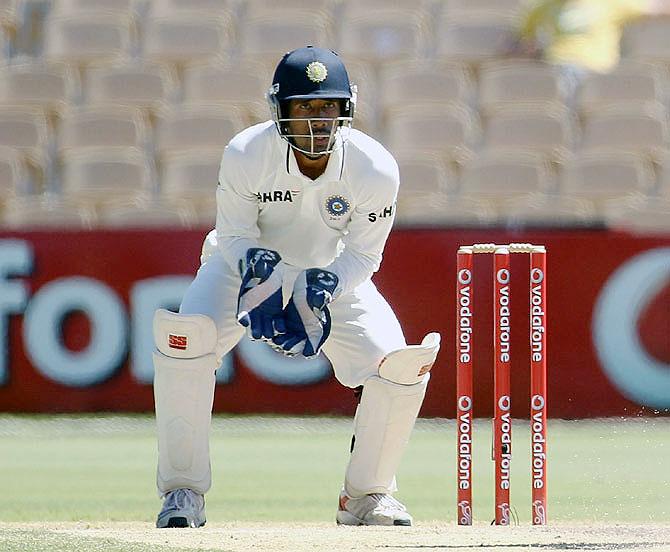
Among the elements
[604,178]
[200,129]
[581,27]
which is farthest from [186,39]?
[604,178]

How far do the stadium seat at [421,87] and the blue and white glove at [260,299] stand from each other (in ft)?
18.7

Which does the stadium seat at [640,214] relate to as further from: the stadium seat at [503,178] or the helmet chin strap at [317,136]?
the helmet chin strap at [317,136]

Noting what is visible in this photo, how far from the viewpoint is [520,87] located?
10133 millimetres

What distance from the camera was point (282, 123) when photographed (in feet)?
14.9

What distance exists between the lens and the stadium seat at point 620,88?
1008 centimetres

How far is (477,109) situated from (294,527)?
19.1 feet

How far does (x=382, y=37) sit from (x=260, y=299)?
6.24 m

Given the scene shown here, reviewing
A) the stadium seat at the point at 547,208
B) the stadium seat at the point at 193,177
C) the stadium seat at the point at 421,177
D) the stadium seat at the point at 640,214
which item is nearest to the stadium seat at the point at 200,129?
the stadium seat at the point at 193,177

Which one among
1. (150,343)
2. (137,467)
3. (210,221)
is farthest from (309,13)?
(137,467)

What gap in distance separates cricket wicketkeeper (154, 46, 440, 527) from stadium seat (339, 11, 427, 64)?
5715 millimetres

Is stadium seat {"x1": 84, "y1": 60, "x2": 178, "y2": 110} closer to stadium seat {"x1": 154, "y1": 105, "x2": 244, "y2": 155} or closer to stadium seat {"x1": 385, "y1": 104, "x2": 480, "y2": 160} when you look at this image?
stadium seat {"x1": 154, "y1": 105, "x2": 244, "y2": 155}

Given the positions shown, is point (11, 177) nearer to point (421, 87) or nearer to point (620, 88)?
point (421, 87)

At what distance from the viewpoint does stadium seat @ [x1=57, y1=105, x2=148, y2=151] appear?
994 cm

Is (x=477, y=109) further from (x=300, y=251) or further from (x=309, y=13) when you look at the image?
(x=300, y=251)
